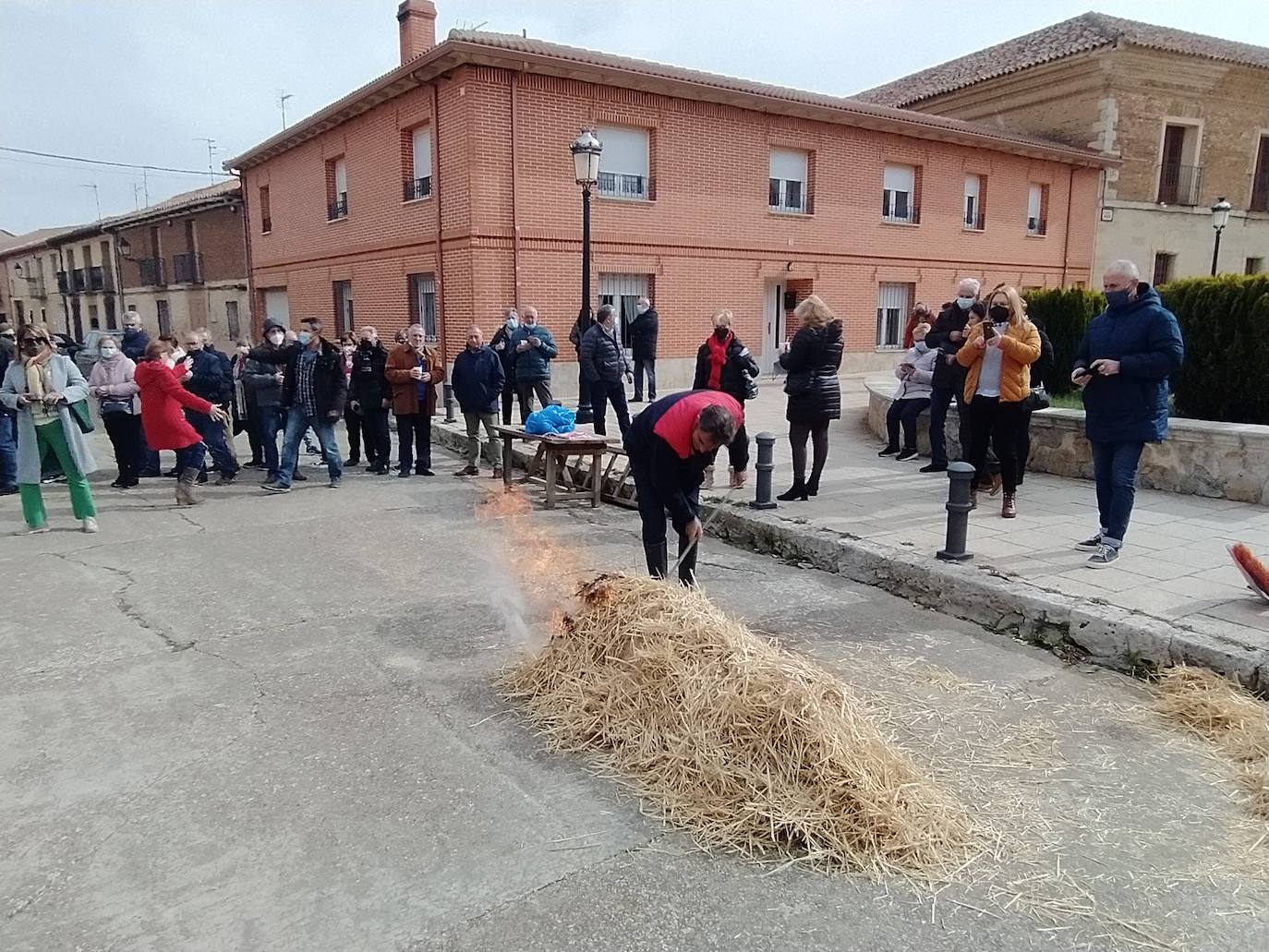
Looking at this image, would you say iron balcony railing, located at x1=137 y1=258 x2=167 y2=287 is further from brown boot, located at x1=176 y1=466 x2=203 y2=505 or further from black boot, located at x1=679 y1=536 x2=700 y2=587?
black boot, located at x1=679 y1=536 x2=700 y2=587

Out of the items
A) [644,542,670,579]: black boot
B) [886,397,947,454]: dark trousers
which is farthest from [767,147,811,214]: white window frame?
[644,542,670,579]: black boot

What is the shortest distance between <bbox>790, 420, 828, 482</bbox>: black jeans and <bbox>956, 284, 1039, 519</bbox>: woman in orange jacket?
4.10 ft

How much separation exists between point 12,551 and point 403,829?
5681 mm

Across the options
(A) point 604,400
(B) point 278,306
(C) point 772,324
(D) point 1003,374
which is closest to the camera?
(D) point 1003,374

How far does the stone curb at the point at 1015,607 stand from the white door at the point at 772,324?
1321 centimetres

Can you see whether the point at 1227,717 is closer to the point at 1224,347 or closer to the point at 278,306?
the point at 1224,347

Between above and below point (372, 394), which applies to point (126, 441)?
below

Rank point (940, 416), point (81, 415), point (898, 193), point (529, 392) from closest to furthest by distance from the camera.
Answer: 1. point (81, 415)
2. point (940, 416)
3. point (529, 392)
4. point (898, 193)

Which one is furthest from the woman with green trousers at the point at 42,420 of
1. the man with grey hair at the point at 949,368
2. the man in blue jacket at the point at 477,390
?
the man with grey hair at the point at 949,368

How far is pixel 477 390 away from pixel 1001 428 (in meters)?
5.60

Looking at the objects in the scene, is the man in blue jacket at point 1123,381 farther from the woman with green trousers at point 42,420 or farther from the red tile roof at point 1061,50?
the red tile roof at point 1061,50

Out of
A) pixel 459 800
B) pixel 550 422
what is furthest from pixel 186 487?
pixel 459 800

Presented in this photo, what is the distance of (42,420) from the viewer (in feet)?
24.5

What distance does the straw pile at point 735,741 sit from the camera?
3037 millimetres
